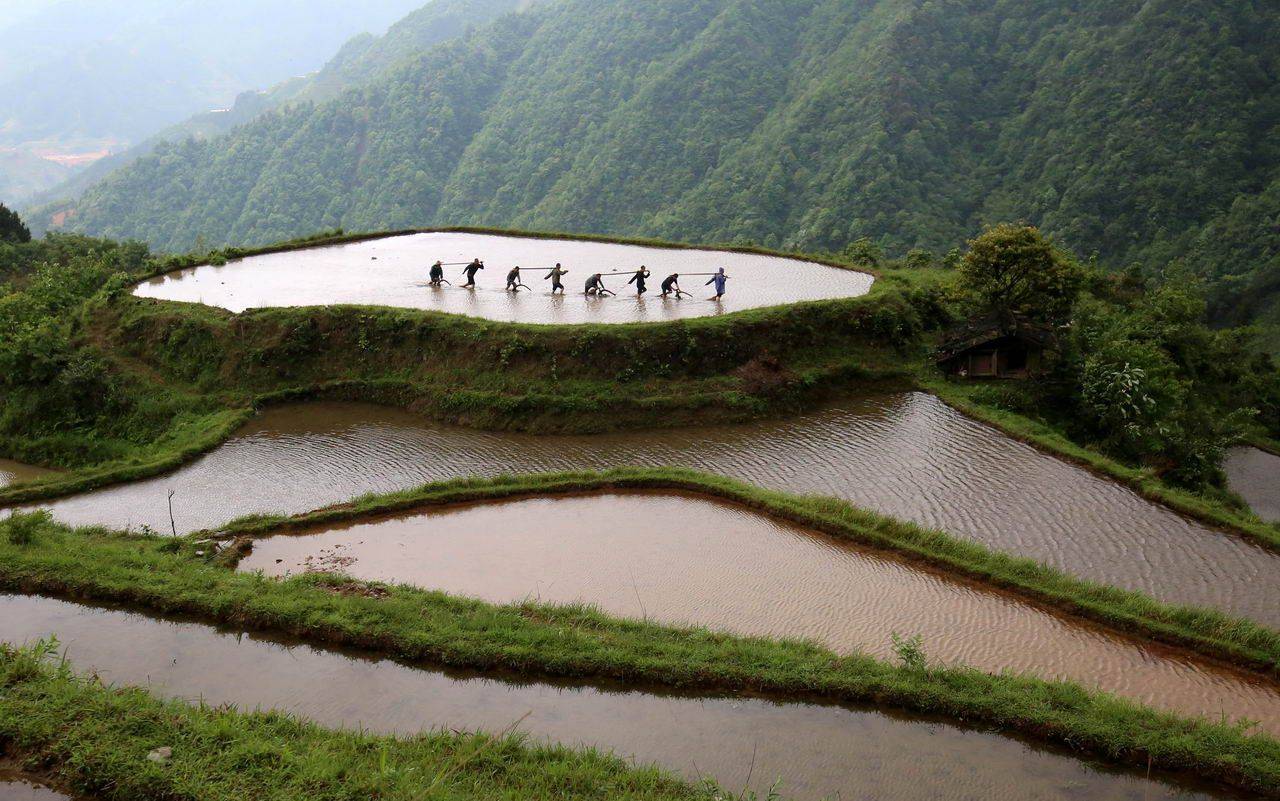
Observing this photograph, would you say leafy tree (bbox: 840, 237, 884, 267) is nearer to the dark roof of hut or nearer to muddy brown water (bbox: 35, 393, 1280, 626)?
the dark roof of hut

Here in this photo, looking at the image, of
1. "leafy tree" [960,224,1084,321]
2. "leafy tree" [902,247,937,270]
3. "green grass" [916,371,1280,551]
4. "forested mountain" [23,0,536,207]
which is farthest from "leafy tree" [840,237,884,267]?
"forested mountain" [23,0,536,207]

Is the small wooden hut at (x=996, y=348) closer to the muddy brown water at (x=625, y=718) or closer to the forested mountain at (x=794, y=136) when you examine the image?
the muddy brown water at (x=625, y=718)

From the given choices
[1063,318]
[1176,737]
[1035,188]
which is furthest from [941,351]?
[1035,188]

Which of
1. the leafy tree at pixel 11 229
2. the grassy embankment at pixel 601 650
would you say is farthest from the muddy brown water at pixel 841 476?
the leafy tree at pixel 11 229

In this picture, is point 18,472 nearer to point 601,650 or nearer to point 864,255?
point 601,650

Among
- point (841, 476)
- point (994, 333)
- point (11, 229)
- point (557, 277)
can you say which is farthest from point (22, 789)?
point (11, 229)

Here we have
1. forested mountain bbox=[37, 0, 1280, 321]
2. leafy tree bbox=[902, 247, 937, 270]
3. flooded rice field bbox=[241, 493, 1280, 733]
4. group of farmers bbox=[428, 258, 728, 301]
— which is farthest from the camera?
forested mountain bbox=[37, 0, 1280, 321]
